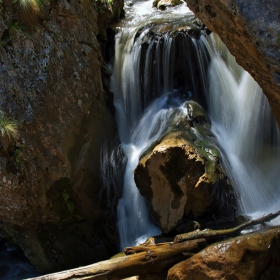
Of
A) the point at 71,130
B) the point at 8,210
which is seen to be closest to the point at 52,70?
the point at 71,130

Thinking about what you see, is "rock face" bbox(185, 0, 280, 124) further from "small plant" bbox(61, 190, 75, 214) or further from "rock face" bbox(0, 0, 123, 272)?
"small plant" bbox(61, 190, 75, 214)

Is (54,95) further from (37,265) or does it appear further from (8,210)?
(37,265)

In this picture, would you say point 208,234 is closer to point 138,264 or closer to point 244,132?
point 138,264

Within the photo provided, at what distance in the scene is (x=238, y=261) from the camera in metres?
4.14

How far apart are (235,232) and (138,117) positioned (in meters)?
3.50

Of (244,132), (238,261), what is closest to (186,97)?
(244,132)

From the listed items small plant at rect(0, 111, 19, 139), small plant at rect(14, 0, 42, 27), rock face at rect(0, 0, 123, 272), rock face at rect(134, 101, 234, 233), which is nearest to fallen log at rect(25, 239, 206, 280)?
rock face at rect(134, 101, 234, 233)

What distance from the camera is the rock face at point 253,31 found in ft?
12.1

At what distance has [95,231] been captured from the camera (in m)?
6.18

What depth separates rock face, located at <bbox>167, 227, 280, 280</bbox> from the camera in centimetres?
411

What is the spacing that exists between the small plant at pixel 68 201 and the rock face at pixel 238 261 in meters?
2.21

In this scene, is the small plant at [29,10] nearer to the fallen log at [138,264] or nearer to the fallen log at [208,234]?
the fallen log at [138,264]

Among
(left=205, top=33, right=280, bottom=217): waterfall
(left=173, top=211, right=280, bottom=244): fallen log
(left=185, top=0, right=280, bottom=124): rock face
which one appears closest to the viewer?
(left=185, top=0, right=280, bottom=124): rock face

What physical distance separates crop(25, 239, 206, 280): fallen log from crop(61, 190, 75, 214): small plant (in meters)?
Result: 1.41
